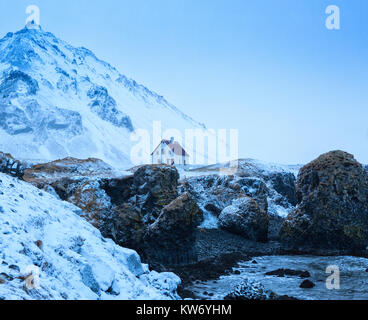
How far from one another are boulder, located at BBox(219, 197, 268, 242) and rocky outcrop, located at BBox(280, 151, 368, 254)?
2.39m

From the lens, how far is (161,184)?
29.4m

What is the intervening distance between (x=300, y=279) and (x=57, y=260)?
45.6 ft

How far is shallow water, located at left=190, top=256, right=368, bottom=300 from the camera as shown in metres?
15.9

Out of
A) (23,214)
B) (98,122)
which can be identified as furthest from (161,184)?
(98,122)

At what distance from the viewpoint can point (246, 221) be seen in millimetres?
32750

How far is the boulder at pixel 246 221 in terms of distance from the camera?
107 feet

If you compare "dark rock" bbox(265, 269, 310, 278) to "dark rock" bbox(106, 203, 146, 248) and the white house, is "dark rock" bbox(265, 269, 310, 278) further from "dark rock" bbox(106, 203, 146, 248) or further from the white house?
the white house

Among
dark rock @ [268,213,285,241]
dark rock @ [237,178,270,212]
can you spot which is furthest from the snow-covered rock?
dark rock @ [237,178,270,212]

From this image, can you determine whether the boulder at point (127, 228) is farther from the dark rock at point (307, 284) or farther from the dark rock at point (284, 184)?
the dark rock at point (284, 184)

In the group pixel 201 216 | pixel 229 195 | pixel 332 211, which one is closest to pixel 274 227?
pixel 229 195

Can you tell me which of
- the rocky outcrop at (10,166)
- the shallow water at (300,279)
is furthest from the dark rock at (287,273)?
the rocky outcrop at (10,166)

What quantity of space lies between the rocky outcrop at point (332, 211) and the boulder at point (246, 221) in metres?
2.39
